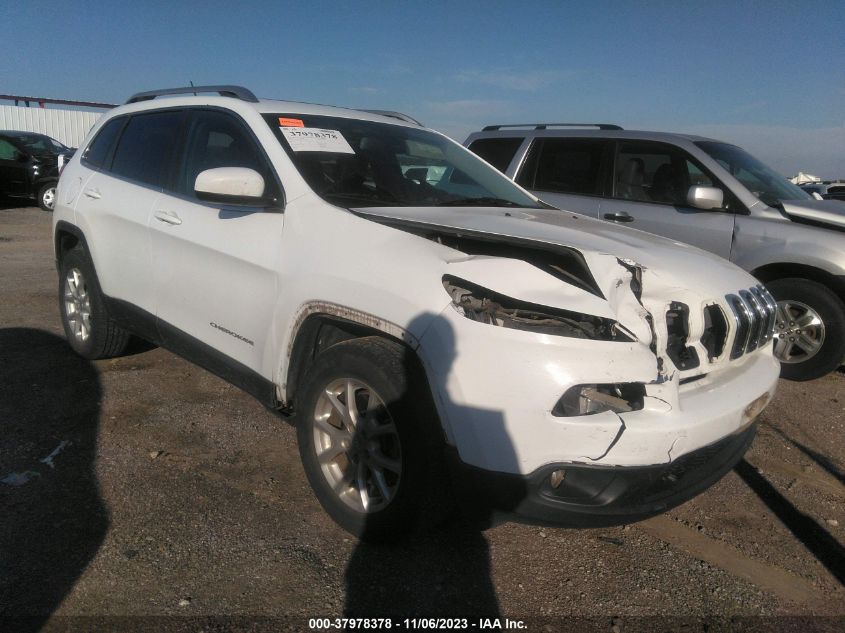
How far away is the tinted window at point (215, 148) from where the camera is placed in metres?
3.43

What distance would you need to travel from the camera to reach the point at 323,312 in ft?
9.14

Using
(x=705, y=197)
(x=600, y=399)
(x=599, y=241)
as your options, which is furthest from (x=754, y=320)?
(x=705, y=197)

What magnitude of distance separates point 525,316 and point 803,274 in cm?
382

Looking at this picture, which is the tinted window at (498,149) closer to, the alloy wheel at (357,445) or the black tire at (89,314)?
the black tire at (89,314)

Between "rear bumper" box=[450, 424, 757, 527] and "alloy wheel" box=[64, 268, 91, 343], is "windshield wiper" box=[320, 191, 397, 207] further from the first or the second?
"alloy wheel" box=[64, 268, 91, 343]

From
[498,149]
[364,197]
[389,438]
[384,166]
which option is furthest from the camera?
[498,149]

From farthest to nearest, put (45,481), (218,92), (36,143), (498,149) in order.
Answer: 1. (36,143)
2. (498,149)
3. (218,92)
4. (45,481)

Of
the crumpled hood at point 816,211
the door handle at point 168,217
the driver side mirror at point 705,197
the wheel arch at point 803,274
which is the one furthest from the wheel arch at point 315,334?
the crumpled hood at point 816,211

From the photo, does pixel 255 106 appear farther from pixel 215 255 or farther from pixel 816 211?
pixel 816 211

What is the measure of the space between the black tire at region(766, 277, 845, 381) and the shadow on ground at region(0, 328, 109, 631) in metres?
4.73

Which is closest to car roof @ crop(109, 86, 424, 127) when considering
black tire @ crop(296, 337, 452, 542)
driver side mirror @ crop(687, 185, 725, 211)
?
black tire @ crop(296, 337, 452, 542)

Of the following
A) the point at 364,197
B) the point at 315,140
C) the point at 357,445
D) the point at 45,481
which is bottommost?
the point at 45,481

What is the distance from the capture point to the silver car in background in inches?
203

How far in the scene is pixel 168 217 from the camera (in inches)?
146
